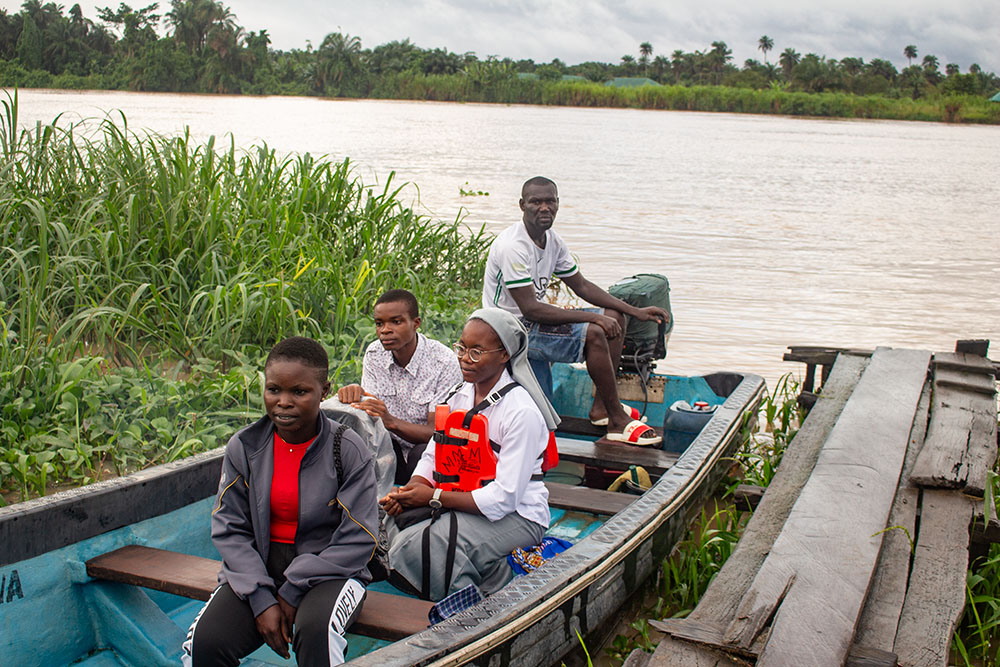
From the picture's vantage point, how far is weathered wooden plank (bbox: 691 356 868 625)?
8.65 ft

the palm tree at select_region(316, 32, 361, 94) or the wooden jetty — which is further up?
the palm tree at select_region(316, 32, 361, 94)

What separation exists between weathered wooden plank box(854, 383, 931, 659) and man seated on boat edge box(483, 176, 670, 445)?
124 centimetres

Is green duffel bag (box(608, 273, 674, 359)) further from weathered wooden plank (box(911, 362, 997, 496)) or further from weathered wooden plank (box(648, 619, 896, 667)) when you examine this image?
weathered wooden plank (box(648, 619, 896, 667))

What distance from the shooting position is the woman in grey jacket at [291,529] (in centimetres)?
227

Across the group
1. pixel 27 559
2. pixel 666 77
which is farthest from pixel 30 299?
pixel 666 77

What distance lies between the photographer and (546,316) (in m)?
4.55

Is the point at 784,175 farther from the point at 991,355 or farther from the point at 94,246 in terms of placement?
the point at 94,246

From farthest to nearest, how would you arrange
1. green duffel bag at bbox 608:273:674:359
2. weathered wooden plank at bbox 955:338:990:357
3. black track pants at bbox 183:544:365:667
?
weathered wooden plank at bbox 955:338:990:357 → green duffel bag at bbox 608:273:674:359 → black track pants at bbox 183:544:365:667

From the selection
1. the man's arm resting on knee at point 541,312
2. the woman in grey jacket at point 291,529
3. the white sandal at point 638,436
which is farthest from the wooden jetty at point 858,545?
the man's arm resting on knee at point 541,312

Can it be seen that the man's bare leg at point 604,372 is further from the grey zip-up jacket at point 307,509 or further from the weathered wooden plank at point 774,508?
the grey zip-up jacket at point 307,509

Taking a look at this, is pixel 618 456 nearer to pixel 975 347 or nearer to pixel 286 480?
pixel 286 480

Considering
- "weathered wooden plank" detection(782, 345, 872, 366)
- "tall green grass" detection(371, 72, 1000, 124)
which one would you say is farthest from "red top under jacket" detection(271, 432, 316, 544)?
"tall green grass" detection(371, 72, 1000, 124)

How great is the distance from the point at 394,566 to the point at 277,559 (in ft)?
1.81

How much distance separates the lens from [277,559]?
2.43 m
